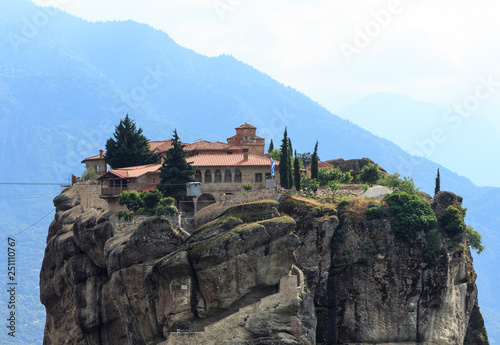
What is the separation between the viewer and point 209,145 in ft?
362

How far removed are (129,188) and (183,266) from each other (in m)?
23.4

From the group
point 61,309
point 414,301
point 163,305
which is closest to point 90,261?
point 61,309

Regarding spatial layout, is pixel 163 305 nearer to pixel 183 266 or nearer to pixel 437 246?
pixel 183 266

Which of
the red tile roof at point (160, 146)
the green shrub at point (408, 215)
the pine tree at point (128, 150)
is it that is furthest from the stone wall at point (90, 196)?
the green shrub at point (408, 215)

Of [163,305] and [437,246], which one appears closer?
[163,305]

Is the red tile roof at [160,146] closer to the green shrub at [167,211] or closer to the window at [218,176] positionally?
the window at [218,176]

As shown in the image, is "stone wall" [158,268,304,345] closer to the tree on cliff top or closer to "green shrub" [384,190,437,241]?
"green shrub" [384,190,437,241]

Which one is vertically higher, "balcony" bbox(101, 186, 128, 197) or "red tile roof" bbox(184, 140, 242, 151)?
Answer: "red tile roof" bbox(184, 140, 242, 151)

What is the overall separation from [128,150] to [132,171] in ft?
31.0

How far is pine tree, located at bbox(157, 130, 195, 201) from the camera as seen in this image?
9325 centimetres

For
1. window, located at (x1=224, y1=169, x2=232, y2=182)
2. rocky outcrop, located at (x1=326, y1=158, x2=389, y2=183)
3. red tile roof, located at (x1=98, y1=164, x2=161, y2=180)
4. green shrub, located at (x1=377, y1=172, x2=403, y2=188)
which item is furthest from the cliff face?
rocky outcrop, located at (x1=326, y1=158, x2=389, y2=183)

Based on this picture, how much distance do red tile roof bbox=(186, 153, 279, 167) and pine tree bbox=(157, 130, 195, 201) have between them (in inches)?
126

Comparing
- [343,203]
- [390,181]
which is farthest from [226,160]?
[390,181]

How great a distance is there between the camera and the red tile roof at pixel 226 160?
9875cm
